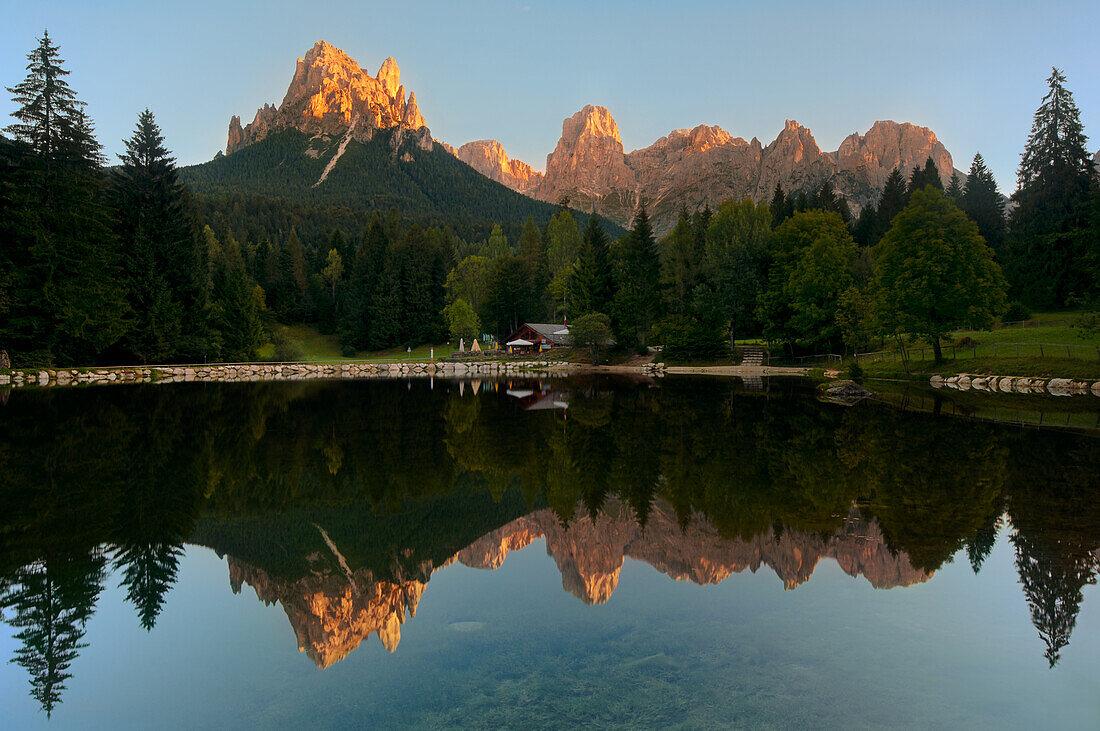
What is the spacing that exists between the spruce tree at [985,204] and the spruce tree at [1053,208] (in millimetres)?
8220

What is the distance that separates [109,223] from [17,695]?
58.4 metres

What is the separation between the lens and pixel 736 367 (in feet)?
194

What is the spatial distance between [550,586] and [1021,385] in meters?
37.7

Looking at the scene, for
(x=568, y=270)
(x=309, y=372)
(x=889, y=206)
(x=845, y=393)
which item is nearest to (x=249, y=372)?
(x=309, y=372)

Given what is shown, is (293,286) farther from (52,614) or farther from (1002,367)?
(52,614)

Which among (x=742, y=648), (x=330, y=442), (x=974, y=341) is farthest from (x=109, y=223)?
(x=974, y=341)

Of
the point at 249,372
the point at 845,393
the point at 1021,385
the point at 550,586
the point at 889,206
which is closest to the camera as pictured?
the point at 550,586

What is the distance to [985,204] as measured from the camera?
255 ft

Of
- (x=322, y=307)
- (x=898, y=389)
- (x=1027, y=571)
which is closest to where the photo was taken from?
(x=1027, y=571)

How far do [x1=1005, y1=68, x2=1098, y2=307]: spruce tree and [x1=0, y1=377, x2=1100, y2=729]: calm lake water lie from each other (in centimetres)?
5194

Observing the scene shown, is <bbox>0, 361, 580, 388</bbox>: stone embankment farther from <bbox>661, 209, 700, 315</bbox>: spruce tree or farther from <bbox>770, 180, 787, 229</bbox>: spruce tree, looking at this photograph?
<bbox>770, 180, 787, 229</bbox>: spruce tree

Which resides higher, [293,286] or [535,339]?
[293,286]

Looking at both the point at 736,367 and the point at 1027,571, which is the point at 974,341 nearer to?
the point at 736,367

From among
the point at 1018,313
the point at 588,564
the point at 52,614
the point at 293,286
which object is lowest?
the point at 588,564
